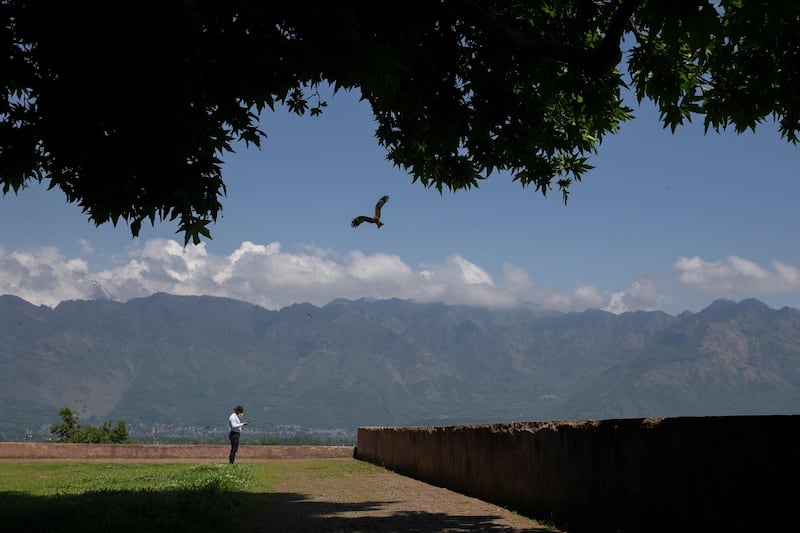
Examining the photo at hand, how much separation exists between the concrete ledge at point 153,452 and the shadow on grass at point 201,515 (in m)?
18.7

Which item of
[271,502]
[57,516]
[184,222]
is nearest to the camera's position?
[184,222]

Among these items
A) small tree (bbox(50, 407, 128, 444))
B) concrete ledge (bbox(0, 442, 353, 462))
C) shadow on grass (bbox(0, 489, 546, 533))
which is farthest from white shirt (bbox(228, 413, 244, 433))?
small tree (bbox(50, 407, 128, 444))

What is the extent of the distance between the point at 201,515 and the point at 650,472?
19.5 feet

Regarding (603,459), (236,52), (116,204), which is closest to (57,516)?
(116,204)

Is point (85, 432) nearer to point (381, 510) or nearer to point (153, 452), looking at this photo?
point (153, 452)

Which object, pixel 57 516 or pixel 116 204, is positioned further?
pixel 57 516

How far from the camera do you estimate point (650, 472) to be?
812 centimetres

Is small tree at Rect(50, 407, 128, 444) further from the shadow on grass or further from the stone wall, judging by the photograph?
the stone wall

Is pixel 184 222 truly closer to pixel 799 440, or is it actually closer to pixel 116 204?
pixel 116 204

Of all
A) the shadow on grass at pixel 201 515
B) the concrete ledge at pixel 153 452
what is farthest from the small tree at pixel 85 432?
the shadow on grass at pixel 201 515

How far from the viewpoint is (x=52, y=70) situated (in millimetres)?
8266

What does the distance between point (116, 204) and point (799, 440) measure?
6.77 metres

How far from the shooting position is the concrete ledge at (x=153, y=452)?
102 ft

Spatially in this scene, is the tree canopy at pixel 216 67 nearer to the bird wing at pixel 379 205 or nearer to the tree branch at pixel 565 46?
the tree branch at pixel 565 46
